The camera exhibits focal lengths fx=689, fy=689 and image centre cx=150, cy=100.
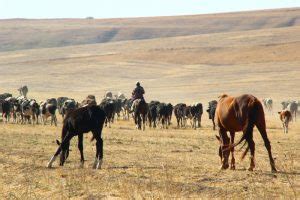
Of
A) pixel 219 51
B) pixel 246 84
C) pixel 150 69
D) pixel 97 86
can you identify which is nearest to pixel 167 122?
pixel 246 84

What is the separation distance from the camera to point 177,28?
524 feet

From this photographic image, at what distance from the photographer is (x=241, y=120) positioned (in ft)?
52.9

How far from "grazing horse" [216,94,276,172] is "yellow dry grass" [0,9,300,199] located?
592 mm

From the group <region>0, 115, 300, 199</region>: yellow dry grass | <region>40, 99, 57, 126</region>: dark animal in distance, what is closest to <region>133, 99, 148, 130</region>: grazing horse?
<region>40, 99, 57, 126</region>: dark animal in distance

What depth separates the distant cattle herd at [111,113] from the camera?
16.5 m

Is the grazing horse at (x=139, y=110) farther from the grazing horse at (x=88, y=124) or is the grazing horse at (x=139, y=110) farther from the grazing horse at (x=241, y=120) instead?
the grazing horse at (x=88, y=124)

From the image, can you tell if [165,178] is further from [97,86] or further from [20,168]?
[97,86]

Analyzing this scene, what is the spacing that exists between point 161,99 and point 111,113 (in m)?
28.8

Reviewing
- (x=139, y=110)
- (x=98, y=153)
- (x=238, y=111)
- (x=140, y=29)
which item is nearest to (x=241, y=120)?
(x=238, y=111)

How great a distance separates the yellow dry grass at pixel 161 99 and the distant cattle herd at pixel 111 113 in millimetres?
771

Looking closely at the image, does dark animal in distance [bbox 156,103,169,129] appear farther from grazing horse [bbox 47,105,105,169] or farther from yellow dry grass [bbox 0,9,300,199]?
grazing horse [bbox 47,105,105,169]

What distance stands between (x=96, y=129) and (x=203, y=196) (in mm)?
5079

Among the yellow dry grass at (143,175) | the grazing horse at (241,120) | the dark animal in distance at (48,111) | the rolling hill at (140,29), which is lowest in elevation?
the yellow dry grass at (143,175)

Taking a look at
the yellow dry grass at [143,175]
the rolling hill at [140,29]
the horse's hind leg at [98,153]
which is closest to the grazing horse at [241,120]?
the yellow dry grass at [143,175]
